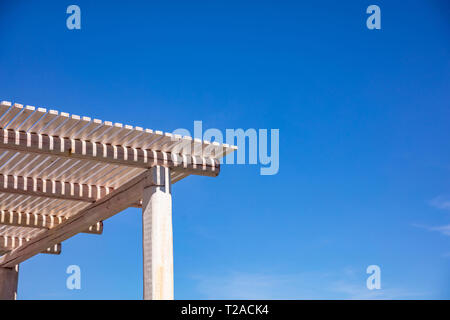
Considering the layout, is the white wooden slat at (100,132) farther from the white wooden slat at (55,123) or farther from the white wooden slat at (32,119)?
the white wooden slat at (32,119)

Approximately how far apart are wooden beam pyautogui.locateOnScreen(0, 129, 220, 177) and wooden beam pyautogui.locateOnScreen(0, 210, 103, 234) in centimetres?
437

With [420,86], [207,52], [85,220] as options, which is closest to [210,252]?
[207,52]

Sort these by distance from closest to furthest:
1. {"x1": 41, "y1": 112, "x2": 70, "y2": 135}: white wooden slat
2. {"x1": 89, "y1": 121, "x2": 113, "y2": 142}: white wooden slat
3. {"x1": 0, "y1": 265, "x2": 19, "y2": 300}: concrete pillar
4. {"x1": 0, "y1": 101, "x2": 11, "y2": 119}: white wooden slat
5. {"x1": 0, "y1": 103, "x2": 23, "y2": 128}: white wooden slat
→ {"x1": 0, "y1": 101, "x2": 11, "y2": 119}: white wooden slat → {"x1": 0, "y1": 103, "x2": 23, "y2": 128}: white wooden slat → {"x1": 41, "y1": 112, "x2": 70, "y2": 135}: white wooden slat → {"x1": 89, "y1": 121, "x2": 113, "y2": 142}: white wooden slat → {"x1": 0, "y1": 265, "x2": 19, "y2": 300}: concrete pillar

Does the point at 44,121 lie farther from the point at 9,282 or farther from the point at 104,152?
the point at 9,282

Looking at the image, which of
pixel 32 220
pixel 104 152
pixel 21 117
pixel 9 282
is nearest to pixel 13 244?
pixel 9 282

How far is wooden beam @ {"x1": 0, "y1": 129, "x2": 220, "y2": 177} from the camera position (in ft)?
30.1

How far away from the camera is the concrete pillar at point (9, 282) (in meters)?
15.1

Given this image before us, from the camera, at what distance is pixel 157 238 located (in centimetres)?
940

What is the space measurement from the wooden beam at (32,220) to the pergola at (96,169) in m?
0.04

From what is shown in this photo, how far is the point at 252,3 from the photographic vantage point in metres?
26.7
